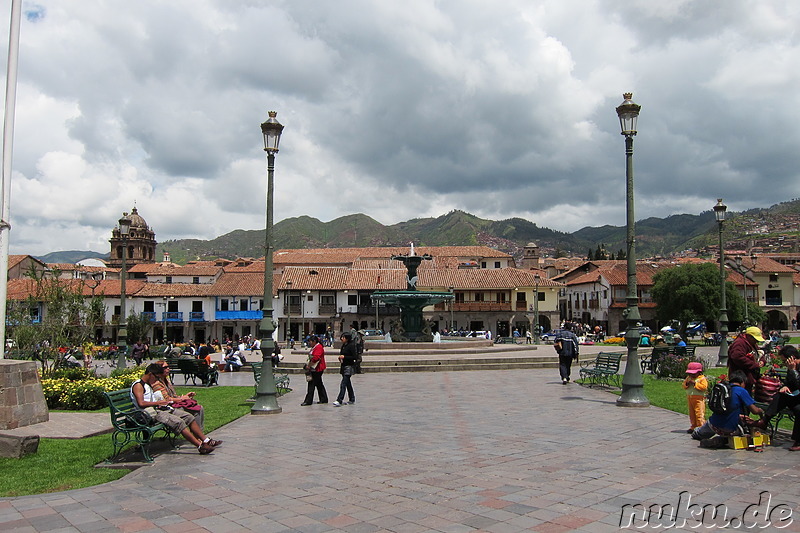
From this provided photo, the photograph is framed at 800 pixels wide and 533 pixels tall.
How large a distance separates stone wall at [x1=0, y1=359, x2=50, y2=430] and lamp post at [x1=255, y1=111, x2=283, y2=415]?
3679mm

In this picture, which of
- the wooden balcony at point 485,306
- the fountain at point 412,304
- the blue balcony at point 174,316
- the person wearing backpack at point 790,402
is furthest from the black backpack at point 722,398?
the blue balcony at point 174,316

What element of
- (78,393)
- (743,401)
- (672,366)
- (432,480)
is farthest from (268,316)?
(672,366)

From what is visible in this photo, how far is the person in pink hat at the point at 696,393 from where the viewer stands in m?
8.90

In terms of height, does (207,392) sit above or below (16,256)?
below

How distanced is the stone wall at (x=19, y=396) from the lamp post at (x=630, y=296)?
35.0 feet

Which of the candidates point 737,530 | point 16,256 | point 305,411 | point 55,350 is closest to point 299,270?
point 16,256

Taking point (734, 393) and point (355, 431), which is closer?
point (734, 393)

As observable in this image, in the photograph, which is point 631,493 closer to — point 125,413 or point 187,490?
point 187,490

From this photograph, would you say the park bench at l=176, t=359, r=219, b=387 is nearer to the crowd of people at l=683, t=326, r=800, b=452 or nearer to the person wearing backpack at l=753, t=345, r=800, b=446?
the crowd of people at l=683, t=326, r=800, b=452

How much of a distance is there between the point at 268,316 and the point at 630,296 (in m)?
7.46

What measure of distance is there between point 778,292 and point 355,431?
2615 inches

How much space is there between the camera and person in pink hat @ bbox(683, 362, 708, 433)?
8.90m

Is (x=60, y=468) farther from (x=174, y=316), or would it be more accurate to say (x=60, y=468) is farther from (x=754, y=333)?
(x=174, y=316)

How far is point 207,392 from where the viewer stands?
1625 cm
